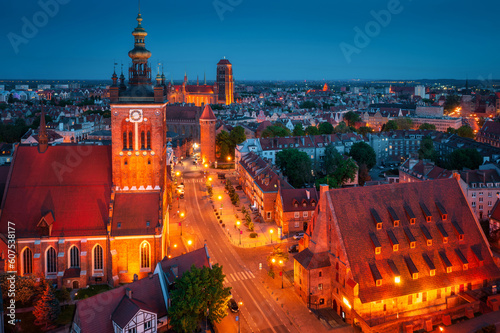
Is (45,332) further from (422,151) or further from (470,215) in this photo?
(422,151)

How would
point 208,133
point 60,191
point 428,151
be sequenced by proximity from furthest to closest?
1. point 208,133
2. point 428,151
3. point 60,191

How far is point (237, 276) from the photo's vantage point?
2115 inches

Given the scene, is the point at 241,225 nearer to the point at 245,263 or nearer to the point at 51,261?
the point at 245,263

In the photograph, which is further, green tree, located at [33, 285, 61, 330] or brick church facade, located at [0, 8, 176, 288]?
brick church facade, located at [0, 8, 176, 288]

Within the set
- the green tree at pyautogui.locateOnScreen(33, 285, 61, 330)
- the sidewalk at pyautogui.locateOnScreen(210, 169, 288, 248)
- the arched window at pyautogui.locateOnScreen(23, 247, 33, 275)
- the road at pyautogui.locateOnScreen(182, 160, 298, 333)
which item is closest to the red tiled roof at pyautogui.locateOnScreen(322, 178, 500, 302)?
the road at pyautogui.locateOnScreen(182, 160, 298, 333)

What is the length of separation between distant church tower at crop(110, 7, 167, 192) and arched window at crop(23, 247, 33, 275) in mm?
11783

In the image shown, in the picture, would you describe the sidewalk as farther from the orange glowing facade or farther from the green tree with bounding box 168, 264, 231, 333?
the green tree with bounding box 168, 264, 231, 333

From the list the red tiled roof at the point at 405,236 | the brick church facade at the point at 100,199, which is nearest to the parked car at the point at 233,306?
the brick church facade at the point at 100,199

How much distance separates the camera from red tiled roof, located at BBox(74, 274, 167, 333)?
36344 mm

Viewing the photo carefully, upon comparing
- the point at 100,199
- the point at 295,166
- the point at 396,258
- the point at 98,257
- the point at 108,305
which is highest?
the point at 295,166

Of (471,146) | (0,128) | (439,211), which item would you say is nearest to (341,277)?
(439,211)

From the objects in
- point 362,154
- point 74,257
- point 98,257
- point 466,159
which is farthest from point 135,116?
point 466,159

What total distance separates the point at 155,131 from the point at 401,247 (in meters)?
31.1

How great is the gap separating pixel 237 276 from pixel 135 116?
2324 cm
